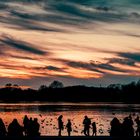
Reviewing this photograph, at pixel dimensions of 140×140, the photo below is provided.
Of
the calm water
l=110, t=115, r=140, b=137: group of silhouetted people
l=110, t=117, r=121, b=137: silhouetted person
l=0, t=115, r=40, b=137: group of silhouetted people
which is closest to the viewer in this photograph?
l=110, t=115, r=140, b=137: group of silhouetted people

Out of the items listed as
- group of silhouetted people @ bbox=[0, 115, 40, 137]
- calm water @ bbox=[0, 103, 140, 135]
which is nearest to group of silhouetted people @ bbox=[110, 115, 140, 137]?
group of silhouetted people @ bbox=[0, 115, 40, 137]

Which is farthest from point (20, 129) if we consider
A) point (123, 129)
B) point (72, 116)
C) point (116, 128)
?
point (72, 116)

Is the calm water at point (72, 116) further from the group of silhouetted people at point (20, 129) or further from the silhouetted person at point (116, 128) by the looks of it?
the silhouetted person at point (116, 128)

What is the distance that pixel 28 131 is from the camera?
113 ft

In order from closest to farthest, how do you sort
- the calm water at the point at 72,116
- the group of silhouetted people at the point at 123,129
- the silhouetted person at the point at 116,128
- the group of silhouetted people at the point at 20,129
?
1. the group of silhouetted people at the point at 123,129
2. the silhouetted person at the point at 116,128
3. the group of silhouetted people at the point at 20,129
4. the calm water at the point at 72,116

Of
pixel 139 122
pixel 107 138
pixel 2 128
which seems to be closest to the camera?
pixel 107 138

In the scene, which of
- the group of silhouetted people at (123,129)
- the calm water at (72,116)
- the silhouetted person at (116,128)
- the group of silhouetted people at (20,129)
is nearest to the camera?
the group of silhouetted people at (123,129)

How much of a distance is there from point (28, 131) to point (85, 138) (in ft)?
15.9

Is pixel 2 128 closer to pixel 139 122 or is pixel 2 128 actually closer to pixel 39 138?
pixel 39 138

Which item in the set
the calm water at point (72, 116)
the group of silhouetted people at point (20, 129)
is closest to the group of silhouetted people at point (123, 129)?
the group of silhouetted people at point (20, 129)

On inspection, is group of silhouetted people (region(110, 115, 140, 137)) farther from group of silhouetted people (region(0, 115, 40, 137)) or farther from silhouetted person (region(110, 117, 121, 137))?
group of silhouetted people (region(0, 115, 40, 137))

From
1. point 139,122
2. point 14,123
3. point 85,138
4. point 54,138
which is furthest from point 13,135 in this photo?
point 139,122

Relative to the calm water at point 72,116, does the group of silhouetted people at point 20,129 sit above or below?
above

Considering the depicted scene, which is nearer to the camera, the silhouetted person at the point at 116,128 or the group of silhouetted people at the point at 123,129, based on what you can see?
the group of silhouetted people at the point at 123,129
